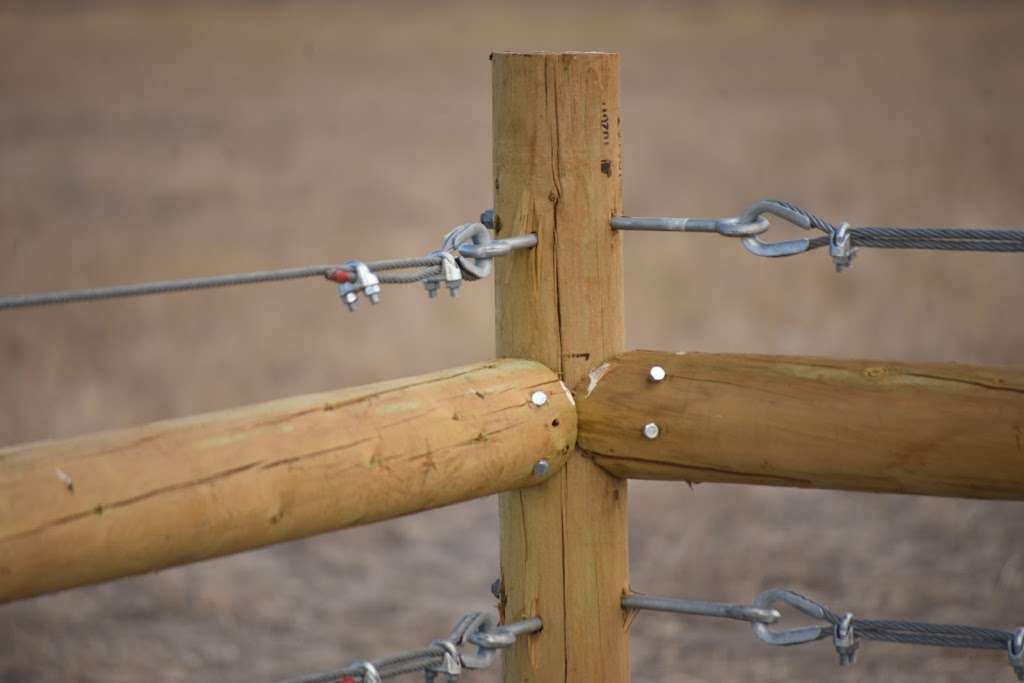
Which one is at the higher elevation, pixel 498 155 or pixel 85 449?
pixel 498 155

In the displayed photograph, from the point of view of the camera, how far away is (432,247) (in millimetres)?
6410

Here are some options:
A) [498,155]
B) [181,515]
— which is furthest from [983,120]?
[181,515]

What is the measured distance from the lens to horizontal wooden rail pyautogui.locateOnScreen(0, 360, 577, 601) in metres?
0.98

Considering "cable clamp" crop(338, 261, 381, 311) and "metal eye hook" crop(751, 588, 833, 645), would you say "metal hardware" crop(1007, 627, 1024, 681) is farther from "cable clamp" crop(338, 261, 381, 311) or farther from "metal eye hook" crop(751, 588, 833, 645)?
"cable clamp" crop(338, 261, 381, 311)

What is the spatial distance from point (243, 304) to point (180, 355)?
51 cm

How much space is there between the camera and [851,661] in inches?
51.3

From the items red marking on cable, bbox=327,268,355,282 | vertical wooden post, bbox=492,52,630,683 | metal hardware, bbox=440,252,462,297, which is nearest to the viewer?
red marking on cable, bbox=327,268,355,282

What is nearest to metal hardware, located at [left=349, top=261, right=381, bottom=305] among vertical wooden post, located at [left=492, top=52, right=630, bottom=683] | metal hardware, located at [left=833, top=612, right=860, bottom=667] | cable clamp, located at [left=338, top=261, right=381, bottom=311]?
cable clamp, located at [left=338, top=261, right=381, bottom=311]

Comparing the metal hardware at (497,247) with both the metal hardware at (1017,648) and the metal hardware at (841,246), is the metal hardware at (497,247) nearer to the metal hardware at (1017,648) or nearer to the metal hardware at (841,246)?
the metal hardware at (841,246)

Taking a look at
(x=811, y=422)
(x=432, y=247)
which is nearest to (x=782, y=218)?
(x=811, y=422)

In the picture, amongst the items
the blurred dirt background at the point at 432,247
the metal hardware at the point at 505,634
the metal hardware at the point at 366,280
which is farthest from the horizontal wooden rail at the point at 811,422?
the blurred dirt background at the point at 432,247

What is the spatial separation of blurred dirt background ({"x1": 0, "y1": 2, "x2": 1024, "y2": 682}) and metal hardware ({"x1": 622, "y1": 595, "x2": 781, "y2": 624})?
1.94m

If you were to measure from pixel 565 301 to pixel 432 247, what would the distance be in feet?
16.4

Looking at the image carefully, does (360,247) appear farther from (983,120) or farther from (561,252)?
(561,252)
